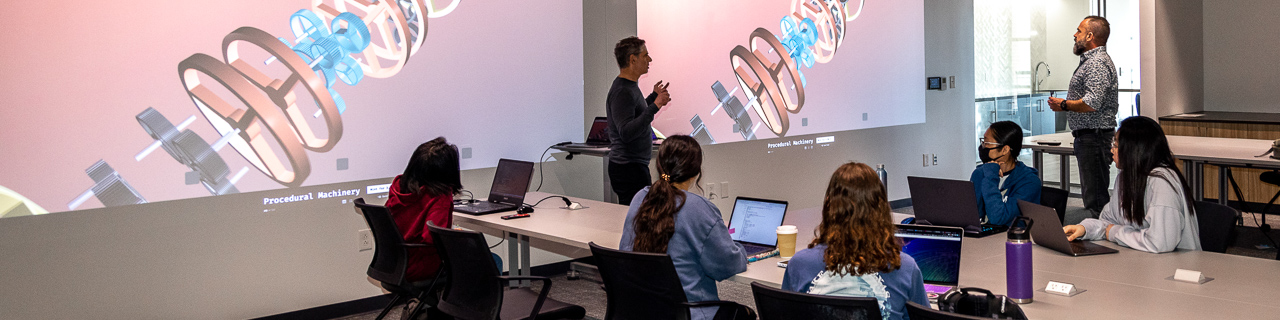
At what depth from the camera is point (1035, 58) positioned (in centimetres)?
897

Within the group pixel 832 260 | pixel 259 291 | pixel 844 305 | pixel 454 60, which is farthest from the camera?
pixel 454 60

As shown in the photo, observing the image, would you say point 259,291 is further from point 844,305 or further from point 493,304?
point 844,305

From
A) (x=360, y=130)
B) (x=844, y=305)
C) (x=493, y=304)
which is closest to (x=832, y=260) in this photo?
(x=844, y=305)

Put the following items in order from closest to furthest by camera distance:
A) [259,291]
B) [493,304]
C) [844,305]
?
[844,305]
[493,304]
[259,291]

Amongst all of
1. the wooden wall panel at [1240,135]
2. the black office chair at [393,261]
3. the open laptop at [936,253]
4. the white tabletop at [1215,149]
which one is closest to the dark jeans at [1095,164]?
the white tabletop at [1215,149]

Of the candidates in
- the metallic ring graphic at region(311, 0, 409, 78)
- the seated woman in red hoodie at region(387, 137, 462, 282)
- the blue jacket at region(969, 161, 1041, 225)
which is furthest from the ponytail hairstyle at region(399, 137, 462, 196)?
the blue jacket at region(969, 161, 1041, 225)

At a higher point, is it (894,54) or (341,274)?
(894,54)

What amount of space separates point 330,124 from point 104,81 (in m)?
0.98

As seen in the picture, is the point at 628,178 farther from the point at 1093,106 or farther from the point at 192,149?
the point at 1093,106

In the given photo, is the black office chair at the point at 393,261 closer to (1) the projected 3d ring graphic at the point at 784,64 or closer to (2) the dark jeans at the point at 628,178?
(2) the dark jeans at the point at 628,178

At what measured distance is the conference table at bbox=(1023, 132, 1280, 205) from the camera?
215 inches

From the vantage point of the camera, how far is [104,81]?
3.94 m

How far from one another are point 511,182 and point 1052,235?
2.42m

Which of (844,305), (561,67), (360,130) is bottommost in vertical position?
(844,305)
